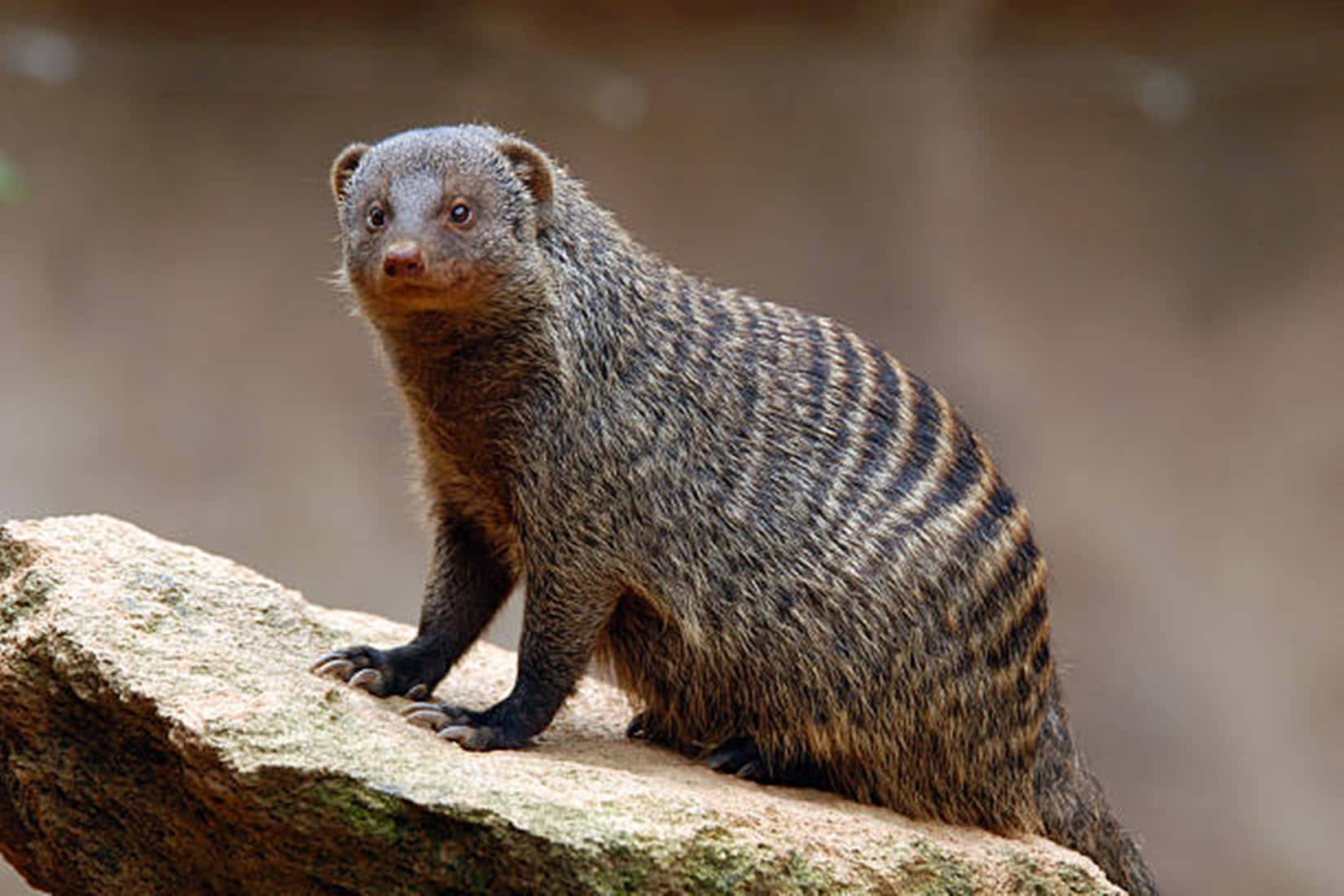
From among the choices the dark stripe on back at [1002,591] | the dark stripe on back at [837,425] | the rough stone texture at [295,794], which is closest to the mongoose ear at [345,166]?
the rough stone texture at [295,794]

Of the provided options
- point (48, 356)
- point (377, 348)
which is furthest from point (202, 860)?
point (48, 356)

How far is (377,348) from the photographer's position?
412 cm

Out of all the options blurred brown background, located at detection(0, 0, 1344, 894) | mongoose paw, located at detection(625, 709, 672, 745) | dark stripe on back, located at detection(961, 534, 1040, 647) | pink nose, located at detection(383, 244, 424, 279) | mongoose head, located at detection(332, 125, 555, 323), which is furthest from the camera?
blurred brown background, located at detection(0, 0, 1344, 894)

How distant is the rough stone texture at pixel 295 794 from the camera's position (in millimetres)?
3207

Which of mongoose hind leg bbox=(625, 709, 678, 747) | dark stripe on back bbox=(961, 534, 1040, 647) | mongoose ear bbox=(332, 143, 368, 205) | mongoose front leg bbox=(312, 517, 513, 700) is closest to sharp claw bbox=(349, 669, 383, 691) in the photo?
mongoose front leg bbox=(312, 517, 513, 700)

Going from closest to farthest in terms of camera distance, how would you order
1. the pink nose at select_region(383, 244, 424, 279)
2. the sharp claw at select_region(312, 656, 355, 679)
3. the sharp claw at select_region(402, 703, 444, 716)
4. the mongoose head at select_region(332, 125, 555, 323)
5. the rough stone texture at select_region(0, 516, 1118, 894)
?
1. the rough stone texture at select_region(0, 516, 1118, 894)
2. the pink nose at select_region(383, 244, 424, 279)
3. the mongoose head at select_region(332, 125, 555, 323)
4. the sharp claw at select_region(402, 703, 444, 716)
5. the sharp claw at select_region(312, 656, 355, 679)

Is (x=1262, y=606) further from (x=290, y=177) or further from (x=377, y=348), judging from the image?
(x=377, y=348)

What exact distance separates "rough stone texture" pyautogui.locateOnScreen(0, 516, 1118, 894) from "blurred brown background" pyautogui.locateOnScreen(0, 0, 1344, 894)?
5.06 m

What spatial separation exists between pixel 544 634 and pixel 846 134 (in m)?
6.11

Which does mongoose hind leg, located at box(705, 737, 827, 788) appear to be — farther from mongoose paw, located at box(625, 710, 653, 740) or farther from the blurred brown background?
the blurred brown background

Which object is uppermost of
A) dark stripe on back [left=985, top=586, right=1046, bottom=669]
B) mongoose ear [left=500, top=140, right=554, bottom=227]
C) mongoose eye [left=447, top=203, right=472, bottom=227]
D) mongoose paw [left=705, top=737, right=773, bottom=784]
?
Answer: mongoose ear [left=500, top=140, right=554, bottom=227]

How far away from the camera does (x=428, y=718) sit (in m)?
3.84

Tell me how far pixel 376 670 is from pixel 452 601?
302mm

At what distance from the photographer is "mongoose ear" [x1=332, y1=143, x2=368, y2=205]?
4039 mm
